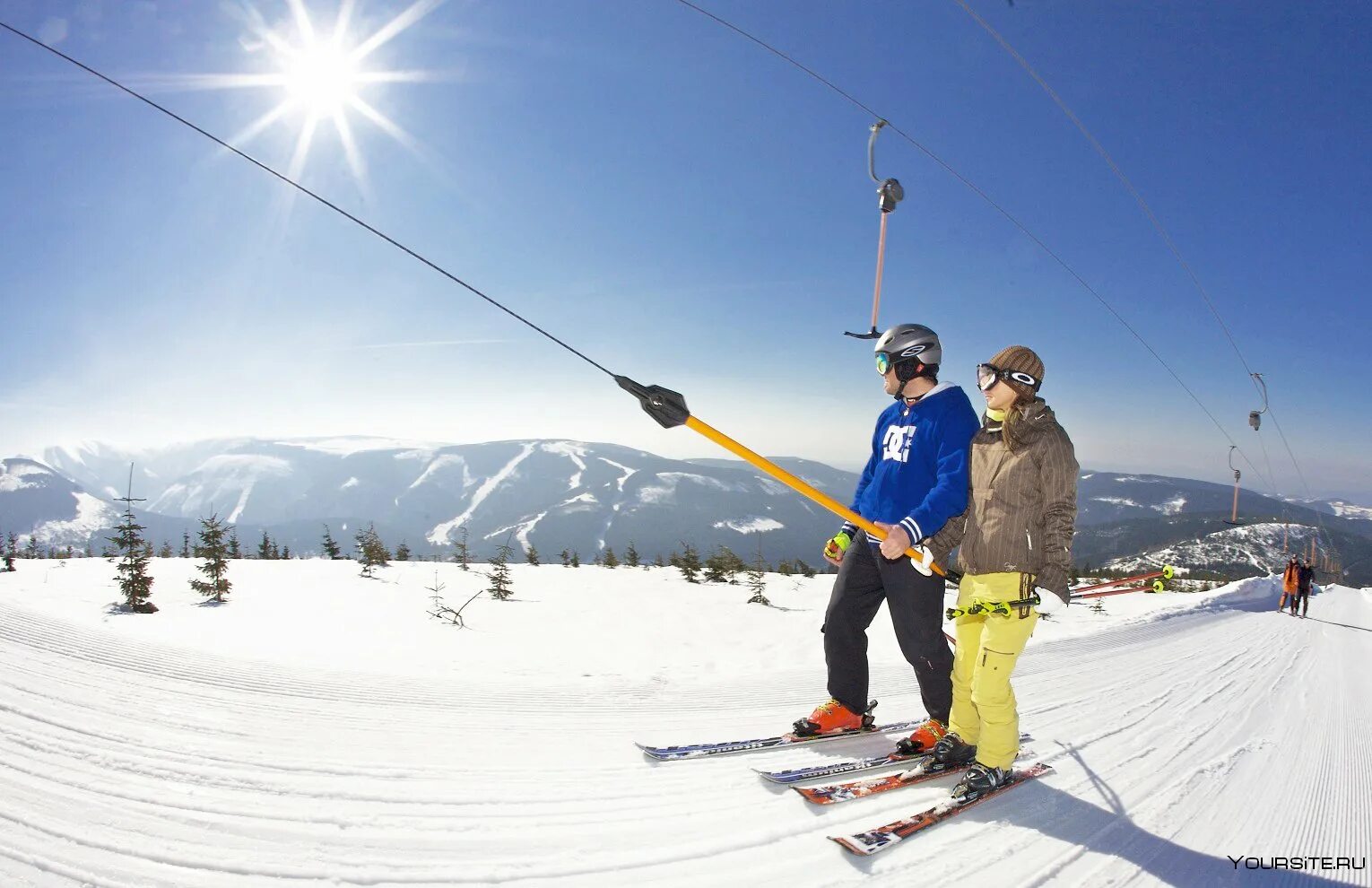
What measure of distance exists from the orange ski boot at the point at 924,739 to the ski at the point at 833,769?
0.02 m

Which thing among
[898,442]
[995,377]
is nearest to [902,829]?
[898,442]

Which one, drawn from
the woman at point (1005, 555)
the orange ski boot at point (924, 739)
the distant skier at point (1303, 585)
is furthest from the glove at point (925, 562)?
the distant skier at point (1303, 585)

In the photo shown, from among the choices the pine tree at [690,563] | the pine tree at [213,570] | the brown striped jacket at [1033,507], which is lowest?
the pine tree at [690,563]

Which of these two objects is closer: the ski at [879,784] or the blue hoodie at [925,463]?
the ski at [879,784]

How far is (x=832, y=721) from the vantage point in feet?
11.7

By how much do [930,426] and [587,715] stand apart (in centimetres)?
279

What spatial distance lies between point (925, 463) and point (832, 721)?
1730 millimetres

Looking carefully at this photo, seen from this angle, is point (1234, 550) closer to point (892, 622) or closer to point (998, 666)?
point (892, 622)

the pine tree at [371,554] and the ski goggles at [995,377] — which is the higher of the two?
the ski goggles at [995,377]

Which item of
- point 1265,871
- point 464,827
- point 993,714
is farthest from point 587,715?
point 1265,871

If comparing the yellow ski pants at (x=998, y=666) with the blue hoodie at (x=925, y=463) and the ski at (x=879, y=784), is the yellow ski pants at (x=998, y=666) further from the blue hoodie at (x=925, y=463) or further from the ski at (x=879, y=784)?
the blue hoodie at (x=925, y=463)

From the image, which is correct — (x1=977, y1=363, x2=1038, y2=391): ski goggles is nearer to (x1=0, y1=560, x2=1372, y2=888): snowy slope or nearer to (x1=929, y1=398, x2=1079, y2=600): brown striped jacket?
(x1=929, y1=398, x2=1079, y2=600): brown striped jacket

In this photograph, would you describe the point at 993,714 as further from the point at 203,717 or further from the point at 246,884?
the point at 203,717

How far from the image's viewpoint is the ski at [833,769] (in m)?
→ 2.79
